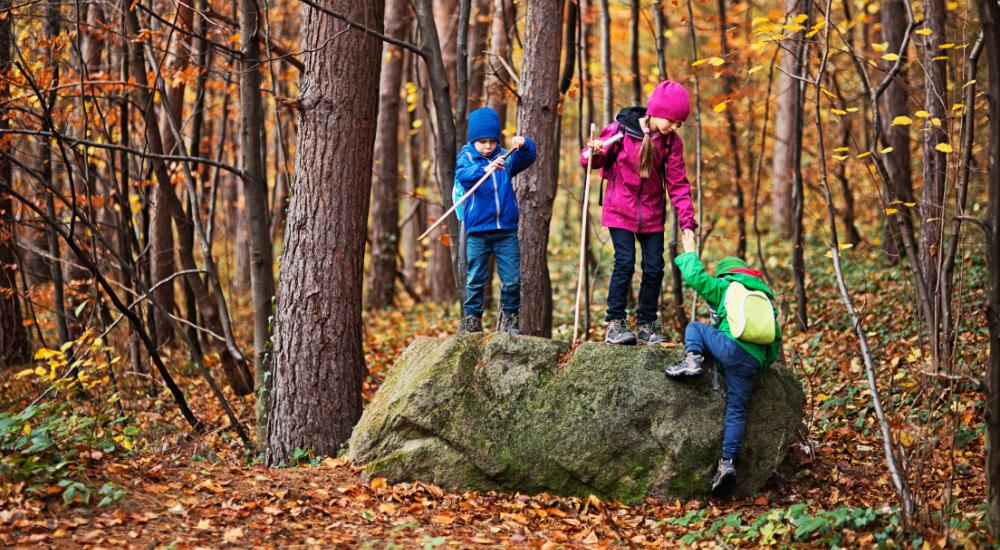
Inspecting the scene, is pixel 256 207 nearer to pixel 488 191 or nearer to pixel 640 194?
pixel 488 191

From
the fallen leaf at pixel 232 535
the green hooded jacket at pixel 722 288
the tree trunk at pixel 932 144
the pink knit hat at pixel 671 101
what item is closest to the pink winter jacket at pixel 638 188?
the pink knit hat at pixel 671 101

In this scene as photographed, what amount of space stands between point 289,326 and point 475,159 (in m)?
2.14

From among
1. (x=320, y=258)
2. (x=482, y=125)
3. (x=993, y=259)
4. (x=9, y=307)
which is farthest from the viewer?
(x=9, y=307)

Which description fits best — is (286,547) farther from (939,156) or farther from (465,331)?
(939,156)

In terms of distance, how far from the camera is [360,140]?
6.84 m

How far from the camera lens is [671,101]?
5.88 meters

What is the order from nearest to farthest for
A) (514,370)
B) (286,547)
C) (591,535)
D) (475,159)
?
1. (286,547)
2. (591,535)
3. (514,370)
4. (475,159)

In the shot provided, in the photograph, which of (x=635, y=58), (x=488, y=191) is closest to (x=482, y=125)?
(x=488, y=191)

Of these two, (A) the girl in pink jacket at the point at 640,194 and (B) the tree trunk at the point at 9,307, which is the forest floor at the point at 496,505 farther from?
(B) the tree trunk at the point at 9,307

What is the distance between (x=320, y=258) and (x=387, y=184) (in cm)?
746

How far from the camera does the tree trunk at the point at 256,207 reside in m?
7.56

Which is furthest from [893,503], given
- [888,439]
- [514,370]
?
[514,370]

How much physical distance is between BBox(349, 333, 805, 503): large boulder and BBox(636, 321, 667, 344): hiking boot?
1.15 feet

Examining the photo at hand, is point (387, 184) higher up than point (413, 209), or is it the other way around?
point (387, 184)
